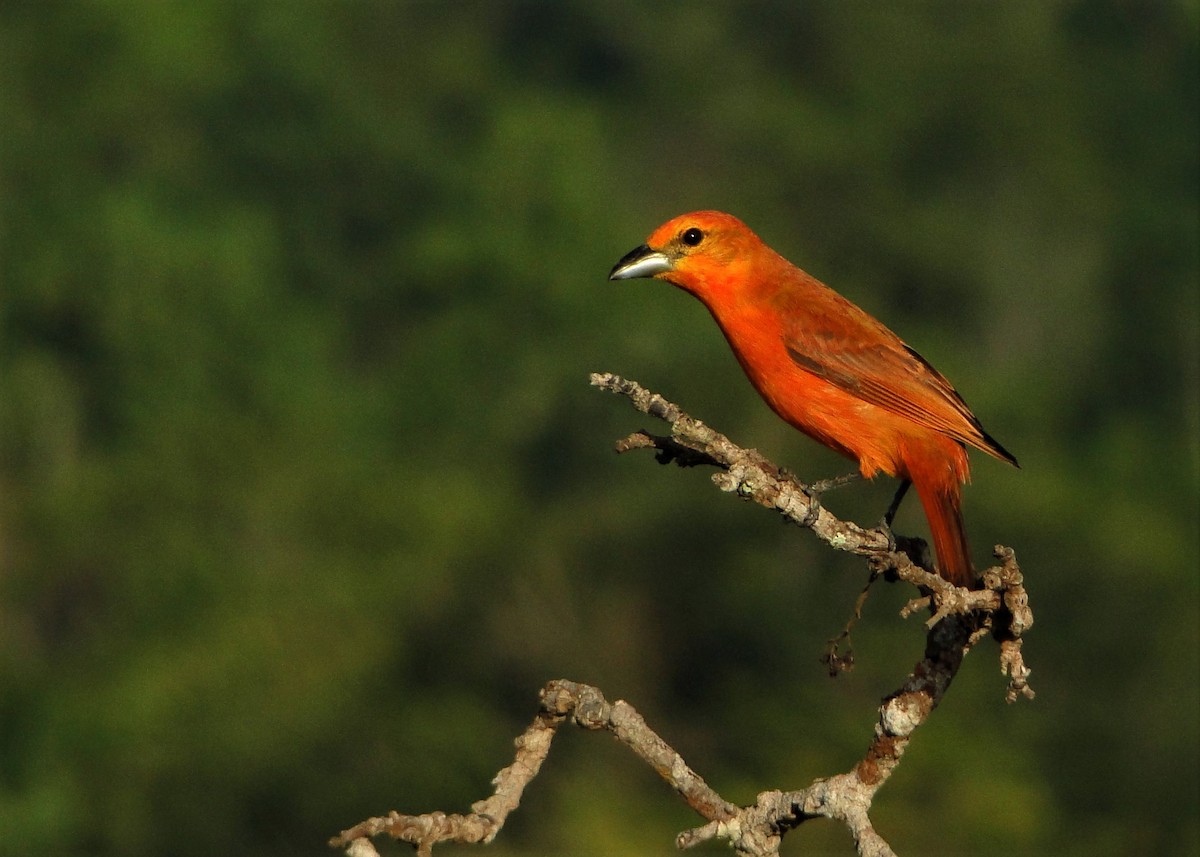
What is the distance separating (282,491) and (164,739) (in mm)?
10545

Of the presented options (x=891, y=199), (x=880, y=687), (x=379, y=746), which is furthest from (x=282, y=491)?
(x=891, y=199)

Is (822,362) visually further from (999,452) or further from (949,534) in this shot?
A: (949,534)

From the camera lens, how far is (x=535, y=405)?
190 feet

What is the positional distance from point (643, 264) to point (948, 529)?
2279 mm

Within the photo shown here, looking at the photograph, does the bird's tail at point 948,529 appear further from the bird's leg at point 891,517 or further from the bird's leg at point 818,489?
the bird's leg at point 818,489

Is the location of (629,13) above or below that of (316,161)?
above

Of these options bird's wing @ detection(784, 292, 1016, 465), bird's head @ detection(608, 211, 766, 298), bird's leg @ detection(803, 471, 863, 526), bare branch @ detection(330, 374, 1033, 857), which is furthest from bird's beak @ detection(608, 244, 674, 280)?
bare branch @ detection(330, 374, 1033, 857)

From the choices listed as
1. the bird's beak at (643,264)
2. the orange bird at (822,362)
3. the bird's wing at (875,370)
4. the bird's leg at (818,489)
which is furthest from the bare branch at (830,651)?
the bird's beak at (643,264)

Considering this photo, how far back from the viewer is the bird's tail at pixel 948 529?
7.62m

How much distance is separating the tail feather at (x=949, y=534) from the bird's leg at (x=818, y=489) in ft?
1.06

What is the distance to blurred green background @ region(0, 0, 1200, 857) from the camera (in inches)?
1588

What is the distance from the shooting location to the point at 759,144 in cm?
8238

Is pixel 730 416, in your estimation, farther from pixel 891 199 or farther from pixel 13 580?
pixel 891 199

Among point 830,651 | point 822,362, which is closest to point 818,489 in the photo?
point 822,362
